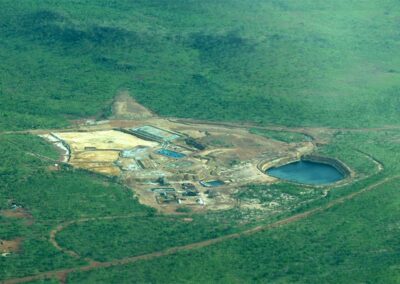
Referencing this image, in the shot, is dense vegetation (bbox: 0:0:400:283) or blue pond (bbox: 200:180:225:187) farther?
blue pond (bbox: 200:180:225:187)

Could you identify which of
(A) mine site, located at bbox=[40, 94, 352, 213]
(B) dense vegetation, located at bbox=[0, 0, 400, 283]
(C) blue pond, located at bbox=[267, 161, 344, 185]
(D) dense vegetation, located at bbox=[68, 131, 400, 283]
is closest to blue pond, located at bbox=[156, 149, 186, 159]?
(A) mine site, located at bbox=[40, 94, 352, 213]

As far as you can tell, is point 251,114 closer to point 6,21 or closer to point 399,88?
point 399,88

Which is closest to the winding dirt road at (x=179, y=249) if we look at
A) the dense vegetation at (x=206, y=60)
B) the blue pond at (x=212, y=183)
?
the blue pond at (x=212, y=183)

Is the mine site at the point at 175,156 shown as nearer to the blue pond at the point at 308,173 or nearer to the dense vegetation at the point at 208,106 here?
the blue pond at the point at 308,173

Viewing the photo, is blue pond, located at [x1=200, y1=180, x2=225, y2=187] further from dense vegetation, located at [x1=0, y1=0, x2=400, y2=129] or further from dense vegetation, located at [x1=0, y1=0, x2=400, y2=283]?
dense vegetation, located at [x1=0, y1=0, x2=400, y2=129]

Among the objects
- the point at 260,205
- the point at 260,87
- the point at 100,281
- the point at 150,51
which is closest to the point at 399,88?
the point at 260,87

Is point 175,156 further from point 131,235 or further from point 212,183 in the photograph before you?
point 131,235
